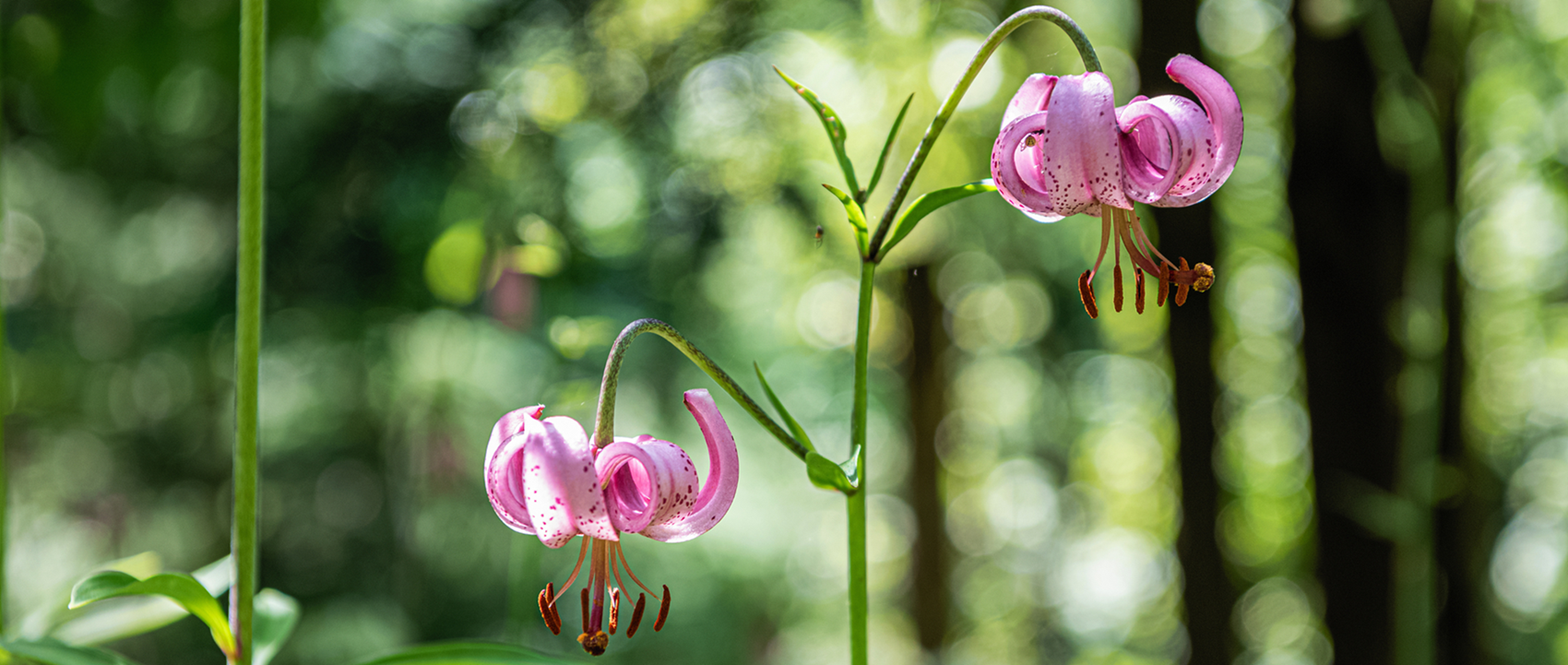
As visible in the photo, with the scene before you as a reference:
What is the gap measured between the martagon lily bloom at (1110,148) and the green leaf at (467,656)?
1.54 ft

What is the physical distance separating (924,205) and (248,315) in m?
0.48

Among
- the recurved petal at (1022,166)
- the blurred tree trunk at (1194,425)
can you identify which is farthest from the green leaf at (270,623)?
the blurred tree trunk at (1194,425)

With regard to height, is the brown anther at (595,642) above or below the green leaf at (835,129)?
below

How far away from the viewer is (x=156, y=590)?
0.58m

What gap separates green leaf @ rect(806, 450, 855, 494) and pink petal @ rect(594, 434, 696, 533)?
0.12 metres

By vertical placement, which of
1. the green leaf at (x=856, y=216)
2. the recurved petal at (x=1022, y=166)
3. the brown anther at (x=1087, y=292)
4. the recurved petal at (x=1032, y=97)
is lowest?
the brown anther at (x=1087, y=292)

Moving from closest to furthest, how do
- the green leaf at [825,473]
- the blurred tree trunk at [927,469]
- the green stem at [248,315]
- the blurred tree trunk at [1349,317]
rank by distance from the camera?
the green leaf at [825,473] → the green stem at [248,315] → the blurred tree trunk at [1349,317] → the blurred tree trunk at [927,469]

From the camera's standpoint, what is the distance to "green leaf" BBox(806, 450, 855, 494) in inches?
21.3

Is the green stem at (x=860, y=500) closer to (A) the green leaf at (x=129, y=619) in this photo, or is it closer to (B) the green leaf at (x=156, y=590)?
(B) the green leaf at (x=156, y=590)

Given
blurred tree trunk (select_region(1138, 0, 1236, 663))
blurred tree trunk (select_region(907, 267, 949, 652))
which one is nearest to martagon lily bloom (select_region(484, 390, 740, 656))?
blurred tree trunk (select_region(1138, 0, 1236, 663))

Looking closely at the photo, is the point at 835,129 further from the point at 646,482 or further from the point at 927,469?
the point at 927,469

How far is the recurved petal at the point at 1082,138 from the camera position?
59 cm

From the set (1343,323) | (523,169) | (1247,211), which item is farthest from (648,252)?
(1247,211)

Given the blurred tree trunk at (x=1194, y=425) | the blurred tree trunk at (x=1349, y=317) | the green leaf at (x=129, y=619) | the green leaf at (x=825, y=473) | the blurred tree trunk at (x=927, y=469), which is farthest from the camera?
the blurred tree trunk at (x=927, y=469)
